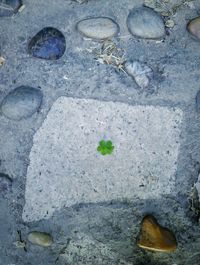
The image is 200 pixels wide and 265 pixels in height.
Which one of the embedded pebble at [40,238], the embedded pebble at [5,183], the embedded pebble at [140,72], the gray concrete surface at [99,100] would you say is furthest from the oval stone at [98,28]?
the embedded pebble at [40,238]

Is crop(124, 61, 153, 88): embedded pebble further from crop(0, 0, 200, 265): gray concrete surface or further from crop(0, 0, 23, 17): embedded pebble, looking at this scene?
crop(0, 0, 23, 17): embedded pebble

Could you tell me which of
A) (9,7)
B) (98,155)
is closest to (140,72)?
(98,155)

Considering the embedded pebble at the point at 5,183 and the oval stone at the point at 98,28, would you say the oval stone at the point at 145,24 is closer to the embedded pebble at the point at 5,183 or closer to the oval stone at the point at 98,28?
the oval stone at the point at 98,28

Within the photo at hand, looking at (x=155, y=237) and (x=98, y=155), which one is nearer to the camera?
(x=155, y=237)

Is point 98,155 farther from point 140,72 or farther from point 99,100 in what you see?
Result: point 140,72

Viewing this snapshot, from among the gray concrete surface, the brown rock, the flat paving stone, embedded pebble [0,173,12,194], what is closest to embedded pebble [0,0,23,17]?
the gray concrete surface

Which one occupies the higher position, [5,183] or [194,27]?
[194,27]

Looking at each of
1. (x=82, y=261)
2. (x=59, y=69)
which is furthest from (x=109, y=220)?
(x=59, y=69)
